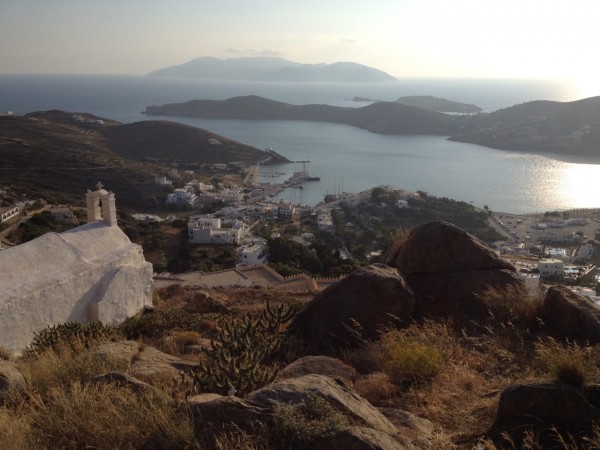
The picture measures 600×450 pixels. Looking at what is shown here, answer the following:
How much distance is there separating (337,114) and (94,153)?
231 ft

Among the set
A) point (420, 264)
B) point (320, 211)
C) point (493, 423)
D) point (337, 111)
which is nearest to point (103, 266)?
point (420, 264)

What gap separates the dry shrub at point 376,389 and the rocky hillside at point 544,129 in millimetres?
83981

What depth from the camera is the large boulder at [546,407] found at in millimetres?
3002

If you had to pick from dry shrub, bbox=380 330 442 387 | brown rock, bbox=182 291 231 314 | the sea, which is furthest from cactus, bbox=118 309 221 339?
the sea

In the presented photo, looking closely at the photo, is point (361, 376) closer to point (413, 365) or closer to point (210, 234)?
point (413, 365)

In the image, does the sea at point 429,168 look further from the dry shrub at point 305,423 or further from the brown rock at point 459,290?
the dry shrub at point 305,423

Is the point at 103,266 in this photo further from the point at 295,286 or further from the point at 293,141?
the point at 293,141

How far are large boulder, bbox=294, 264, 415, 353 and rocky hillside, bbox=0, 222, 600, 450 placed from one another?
1 centimetres

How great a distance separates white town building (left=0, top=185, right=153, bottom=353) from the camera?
740 cm

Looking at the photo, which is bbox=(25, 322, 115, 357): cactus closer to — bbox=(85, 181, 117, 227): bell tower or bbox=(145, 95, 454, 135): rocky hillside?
bbox=(85, 181, 117, 227): bell tower

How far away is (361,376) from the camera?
15.3 ft

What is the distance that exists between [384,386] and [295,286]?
10.6 m

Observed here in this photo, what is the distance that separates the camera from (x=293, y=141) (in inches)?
3725

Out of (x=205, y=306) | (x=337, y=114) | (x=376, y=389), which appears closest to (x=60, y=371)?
(x=376, y=389)
